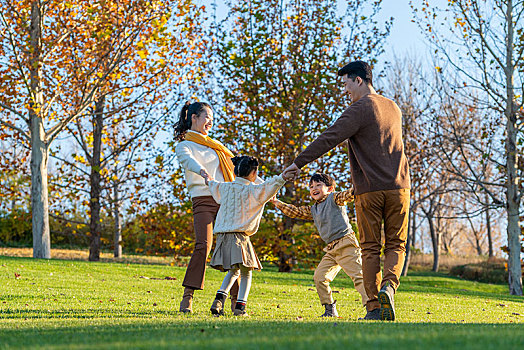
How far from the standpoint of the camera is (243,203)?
5676 millimetres

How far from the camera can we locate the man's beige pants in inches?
209

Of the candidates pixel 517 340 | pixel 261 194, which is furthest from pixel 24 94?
pixel 517 340

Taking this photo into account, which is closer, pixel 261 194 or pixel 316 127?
pixel 261 194

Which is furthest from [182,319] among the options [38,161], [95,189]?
[95,189]

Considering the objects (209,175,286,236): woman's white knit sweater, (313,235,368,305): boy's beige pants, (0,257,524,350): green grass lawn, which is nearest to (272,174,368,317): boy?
(313,235,368,305): boy's beige pants

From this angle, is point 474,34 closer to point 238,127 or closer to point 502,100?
point 502,100

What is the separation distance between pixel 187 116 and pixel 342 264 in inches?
93.4

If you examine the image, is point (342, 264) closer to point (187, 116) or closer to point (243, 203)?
point (243, 203)

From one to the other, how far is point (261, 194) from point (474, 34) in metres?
14.0

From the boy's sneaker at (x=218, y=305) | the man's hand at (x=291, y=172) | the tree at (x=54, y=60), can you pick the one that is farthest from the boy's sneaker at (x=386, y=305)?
the tree at (x=54, y=60)

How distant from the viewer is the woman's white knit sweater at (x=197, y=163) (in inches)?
232

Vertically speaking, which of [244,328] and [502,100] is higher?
[502,100]

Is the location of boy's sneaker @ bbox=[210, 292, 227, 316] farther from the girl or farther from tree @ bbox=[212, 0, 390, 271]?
tree @ bbox=[212, 0, 390, 271]

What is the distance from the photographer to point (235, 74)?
17.8 metres
